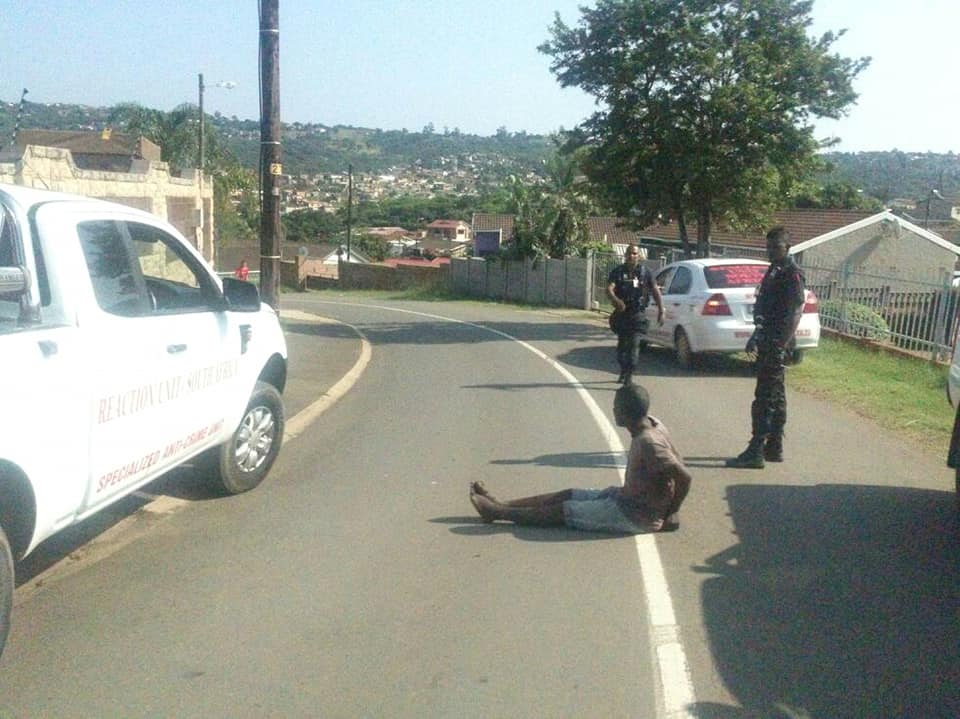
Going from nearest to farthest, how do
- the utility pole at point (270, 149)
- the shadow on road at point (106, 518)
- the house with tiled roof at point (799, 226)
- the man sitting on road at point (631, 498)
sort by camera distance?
the shadow on road at point (106, 518) → the man sitting on road at point (631, 498) → the utility pole at point (270, 149) → the house with tiled roof at point (799, 226)

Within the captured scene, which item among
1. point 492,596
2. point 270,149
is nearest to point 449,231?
point 270,149

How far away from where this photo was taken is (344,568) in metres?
6.27

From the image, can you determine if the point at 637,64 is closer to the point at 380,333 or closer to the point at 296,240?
the point at 380,333

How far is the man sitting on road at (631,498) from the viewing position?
671 centimetres

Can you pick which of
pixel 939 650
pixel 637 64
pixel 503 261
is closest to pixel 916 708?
pixel 939 650

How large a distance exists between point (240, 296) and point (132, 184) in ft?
51.7

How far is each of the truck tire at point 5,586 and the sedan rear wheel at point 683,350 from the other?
12.1m

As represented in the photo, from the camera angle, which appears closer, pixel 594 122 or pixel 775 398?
pixel 775 398

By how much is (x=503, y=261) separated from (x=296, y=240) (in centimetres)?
6552

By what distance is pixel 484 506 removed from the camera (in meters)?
7.07

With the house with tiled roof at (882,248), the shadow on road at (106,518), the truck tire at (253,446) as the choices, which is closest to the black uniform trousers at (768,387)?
the truck tire at (253,446)

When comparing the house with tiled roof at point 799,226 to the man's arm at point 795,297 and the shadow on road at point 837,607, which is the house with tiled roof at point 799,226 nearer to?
the man's arm at point 795,297

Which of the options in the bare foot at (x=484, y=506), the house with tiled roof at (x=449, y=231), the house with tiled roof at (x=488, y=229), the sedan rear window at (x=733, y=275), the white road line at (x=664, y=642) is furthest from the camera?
the house with tiled roof at (x=449, y=231)

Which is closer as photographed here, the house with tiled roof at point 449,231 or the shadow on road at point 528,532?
the shadow on road at point 528,532
